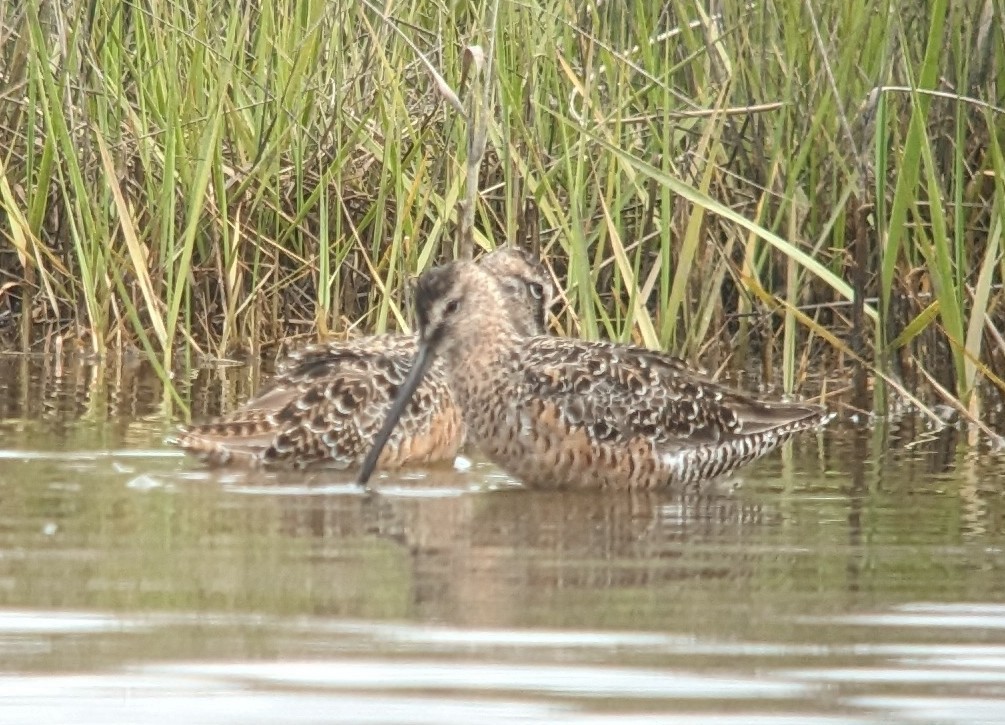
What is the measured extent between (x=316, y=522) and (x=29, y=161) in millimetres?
3822

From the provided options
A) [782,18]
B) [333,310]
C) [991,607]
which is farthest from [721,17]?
[991,607]

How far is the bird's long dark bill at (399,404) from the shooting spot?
6723 millimetres

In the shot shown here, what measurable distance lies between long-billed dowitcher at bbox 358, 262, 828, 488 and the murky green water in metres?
0.14

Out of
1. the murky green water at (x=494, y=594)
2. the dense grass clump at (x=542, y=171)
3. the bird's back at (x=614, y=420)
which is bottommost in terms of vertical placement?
the murky green water at (x=494, y=594)

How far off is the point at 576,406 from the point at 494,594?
212 centimetres

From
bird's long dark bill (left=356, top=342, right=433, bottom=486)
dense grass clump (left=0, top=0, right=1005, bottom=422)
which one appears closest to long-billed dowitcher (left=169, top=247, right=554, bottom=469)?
bird's long dark bill (left=356, top=342, right=433, bottom=486)

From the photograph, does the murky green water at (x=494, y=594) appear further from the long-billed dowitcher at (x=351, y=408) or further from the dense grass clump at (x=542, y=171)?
the dense grass clump at (x=542, y=171)

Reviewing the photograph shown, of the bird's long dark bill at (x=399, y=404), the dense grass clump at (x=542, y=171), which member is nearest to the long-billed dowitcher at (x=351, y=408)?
the bird's long dark bill at (x=399, y=404)

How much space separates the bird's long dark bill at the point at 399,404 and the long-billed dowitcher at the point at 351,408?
0.54 feet

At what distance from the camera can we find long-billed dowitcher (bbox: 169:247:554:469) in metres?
6.96

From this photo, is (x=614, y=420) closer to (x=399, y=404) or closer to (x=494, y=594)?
(x=399, y=404)

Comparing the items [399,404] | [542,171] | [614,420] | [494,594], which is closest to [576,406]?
[614,420]

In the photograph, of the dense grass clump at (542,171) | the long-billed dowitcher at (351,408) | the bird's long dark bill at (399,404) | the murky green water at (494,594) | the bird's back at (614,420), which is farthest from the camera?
the dense grass clump at (542,171)

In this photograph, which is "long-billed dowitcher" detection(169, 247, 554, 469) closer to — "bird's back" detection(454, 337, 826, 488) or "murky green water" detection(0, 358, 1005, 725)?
"murky green water" detection(0, 358, 1005, 725)
